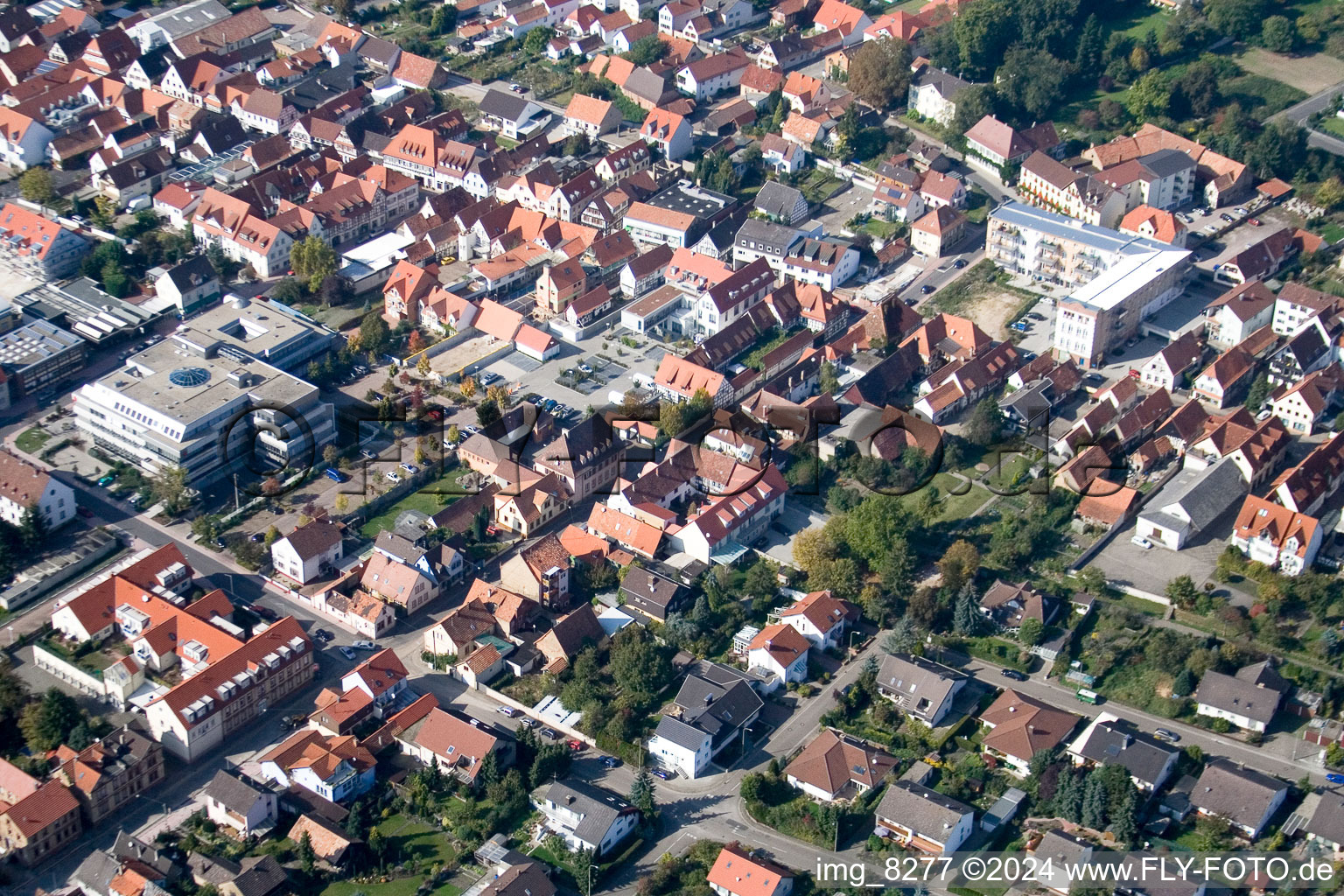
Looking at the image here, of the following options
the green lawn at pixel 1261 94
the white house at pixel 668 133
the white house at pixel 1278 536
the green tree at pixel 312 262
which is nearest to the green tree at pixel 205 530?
the green tree at pixel 312 262

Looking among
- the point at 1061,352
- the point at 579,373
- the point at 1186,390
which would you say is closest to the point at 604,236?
the point at 579,373

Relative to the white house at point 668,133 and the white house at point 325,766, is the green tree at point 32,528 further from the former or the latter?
the white house at point 668,133

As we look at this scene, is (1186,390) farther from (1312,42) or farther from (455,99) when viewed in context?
(455,99)

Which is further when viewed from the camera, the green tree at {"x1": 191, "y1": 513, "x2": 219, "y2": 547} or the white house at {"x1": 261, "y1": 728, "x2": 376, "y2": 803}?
the green tree at {"x1": 191, "y1": 513, "x2": 219, "y2": 547}

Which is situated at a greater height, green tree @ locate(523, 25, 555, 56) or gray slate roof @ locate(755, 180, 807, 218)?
green tree @ locate(523, 25, 555, 56)

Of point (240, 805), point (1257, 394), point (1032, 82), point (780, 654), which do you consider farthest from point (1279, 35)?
point (240, 805)

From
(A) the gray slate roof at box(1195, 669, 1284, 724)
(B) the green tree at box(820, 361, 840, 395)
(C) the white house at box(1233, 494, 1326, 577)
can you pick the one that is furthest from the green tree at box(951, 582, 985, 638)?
(B) the green tree at box(820, 361, 840, 395)

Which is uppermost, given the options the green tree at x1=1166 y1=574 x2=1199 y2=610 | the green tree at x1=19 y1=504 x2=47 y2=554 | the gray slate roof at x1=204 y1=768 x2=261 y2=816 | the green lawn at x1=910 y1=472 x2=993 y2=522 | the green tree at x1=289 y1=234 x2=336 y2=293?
the green tree at x1=289 y1=234 x2=336 y2=293

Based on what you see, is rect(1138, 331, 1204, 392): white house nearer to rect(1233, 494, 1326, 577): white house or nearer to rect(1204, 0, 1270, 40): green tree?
rect(1233, 494, 1326, 577): white house
